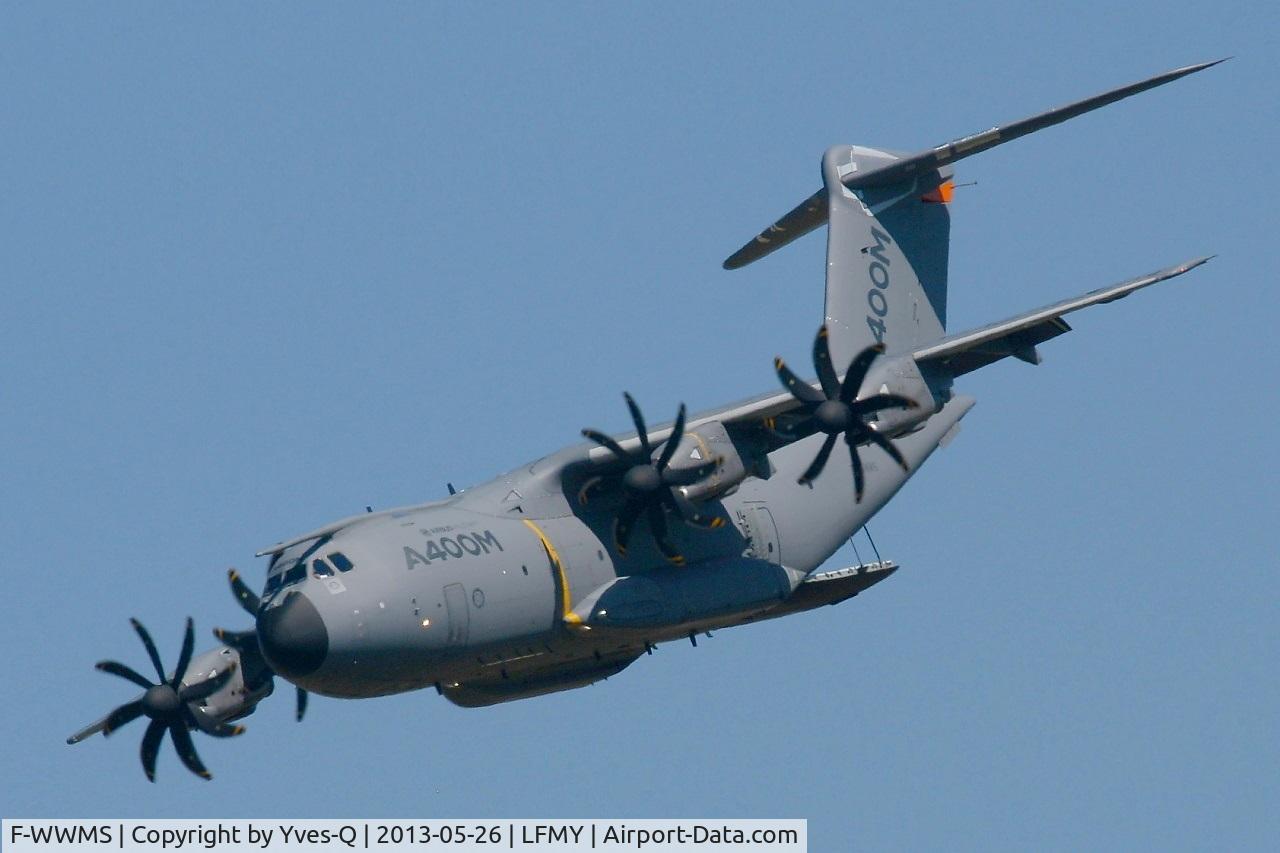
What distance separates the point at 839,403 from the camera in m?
28.7

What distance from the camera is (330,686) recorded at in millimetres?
27656

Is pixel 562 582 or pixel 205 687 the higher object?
pixel 562 582

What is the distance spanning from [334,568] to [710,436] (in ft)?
17.2

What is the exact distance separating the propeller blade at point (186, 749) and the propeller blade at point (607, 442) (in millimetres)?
7772

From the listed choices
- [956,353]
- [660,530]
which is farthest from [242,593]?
[956,353]

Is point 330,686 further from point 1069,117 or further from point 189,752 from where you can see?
point 1069,117

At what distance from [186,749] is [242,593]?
337 centimetres

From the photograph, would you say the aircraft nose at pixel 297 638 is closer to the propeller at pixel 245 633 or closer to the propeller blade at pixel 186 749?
the propeller at pixel 245 633

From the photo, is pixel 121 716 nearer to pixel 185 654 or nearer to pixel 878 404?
pixel 185 654

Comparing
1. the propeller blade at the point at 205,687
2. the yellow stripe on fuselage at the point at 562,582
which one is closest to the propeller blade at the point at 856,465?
the yellow stripe on fuselage at the point at 562,582

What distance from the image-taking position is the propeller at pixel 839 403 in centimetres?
2853

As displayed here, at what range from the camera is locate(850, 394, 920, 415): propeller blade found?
94.4 ft

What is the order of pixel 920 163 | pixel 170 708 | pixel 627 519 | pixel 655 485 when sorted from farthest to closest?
1. pixel 920 163
2. pixel 170 708
3. pixel 627 519
4. pixel 655 485

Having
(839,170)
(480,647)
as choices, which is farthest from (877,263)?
(480,647)
